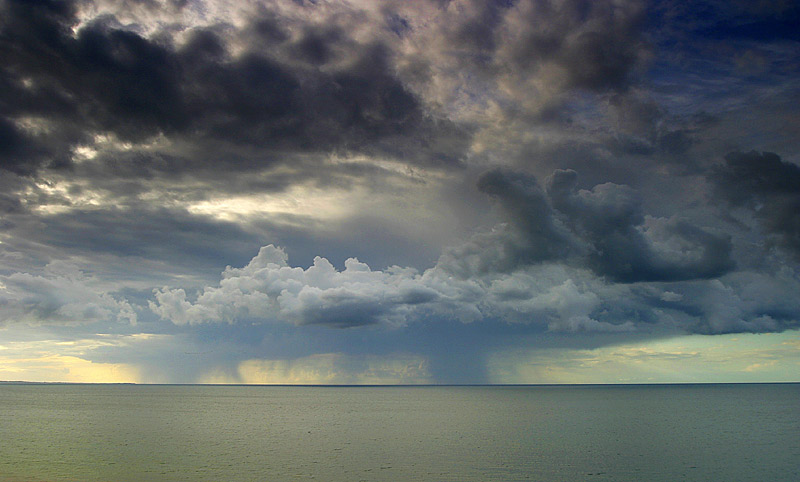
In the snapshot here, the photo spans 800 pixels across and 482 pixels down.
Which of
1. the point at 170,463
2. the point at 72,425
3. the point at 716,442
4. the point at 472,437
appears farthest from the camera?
the point at 72,425

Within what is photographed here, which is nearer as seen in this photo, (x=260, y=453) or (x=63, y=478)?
(x=63, y=478)

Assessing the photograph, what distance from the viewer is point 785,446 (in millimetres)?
84625

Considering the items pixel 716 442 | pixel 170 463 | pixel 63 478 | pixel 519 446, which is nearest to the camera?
pixel 63 478

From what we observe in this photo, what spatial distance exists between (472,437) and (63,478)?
6183cm

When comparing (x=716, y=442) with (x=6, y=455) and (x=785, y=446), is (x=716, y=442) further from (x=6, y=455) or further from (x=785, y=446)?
(x=6, y=455)

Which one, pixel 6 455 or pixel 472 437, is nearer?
pixel 6 455

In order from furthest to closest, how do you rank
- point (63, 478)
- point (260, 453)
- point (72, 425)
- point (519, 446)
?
1. point (72, 425)
2. point (519, 446)
3. point (260, 453)
4. point (63, 478)

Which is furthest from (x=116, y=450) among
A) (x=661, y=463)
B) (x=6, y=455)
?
(x=661, y=463)

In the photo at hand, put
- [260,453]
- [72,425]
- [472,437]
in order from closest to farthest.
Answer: [260,453] < [472,437] < [72,425]

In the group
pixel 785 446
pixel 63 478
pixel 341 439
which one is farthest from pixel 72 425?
pixel 785 446

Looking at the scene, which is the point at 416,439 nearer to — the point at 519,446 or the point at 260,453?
the point at 519,446

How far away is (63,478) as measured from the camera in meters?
55.5

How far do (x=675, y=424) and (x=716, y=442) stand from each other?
36858 millimetres

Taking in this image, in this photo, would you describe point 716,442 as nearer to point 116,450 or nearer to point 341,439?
point 341,439
